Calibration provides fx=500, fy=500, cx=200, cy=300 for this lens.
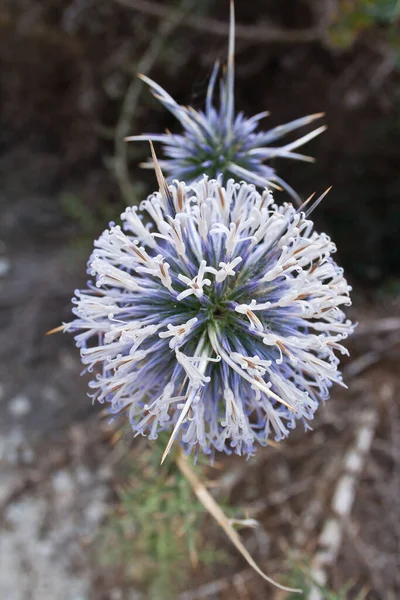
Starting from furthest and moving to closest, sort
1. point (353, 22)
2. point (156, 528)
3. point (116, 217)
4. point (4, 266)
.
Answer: point (4, 266) → point (116, 217) → point (353, 22) → point (156, 528)

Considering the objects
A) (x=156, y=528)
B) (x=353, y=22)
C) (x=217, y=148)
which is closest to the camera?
(x=217, y=148)

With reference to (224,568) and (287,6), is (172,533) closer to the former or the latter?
(224,568)

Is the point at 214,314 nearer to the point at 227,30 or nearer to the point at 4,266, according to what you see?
the point at 227,30

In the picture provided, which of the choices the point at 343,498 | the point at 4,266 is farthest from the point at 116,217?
the point at 343,498

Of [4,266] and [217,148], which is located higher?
[4,266]

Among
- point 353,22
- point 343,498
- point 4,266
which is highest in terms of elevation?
point 4,266

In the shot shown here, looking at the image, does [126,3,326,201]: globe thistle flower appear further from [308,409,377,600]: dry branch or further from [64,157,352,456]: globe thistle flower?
[308,409,377,600]: dry branch

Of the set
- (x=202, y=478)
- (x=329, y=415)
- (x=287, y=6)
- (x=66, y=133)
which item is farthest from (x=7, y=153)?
(x=202, y=478)
